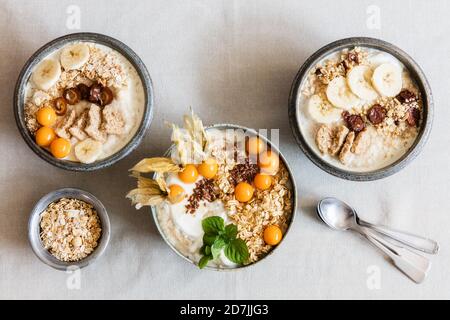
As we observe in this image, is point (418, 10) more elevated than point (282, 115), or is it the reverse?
point (418, 10)

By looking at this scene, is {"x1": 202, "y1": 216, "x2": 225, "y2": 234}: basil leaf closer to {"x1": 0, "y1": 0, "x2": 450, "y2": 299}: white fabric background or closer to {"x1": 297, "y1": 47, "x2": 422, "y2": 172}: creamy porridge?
{"x1": 0, "y1": 0, "x2": 450, "y2": 299}: white fabric background

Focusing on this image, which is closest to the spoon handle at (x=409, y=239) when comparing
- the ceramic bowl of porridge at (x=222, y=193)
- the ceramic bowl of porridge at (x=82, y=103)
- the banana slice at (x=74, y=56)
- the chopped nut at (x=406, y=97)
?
the ceramic bowl of porridge at (x=222, y=193)

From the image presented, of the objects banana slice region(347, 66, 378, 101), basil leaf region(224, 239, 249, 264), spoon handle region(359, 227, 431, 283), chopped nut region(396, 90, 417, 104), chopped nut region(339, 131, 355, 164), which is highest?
banana slice region(347, 66, 378, 101)

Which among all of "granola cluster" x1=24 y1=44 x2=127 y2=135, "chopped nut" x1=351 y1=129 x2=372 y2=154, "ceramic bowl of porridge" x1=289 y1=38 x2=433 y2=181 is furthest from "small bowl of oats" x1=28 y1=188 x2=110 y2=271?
"chopped nut" x1=351 y1=129 x2=372 y2=154

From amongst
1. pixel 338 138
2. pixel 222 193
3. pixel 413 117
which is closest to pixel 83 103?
pixel 222 193
